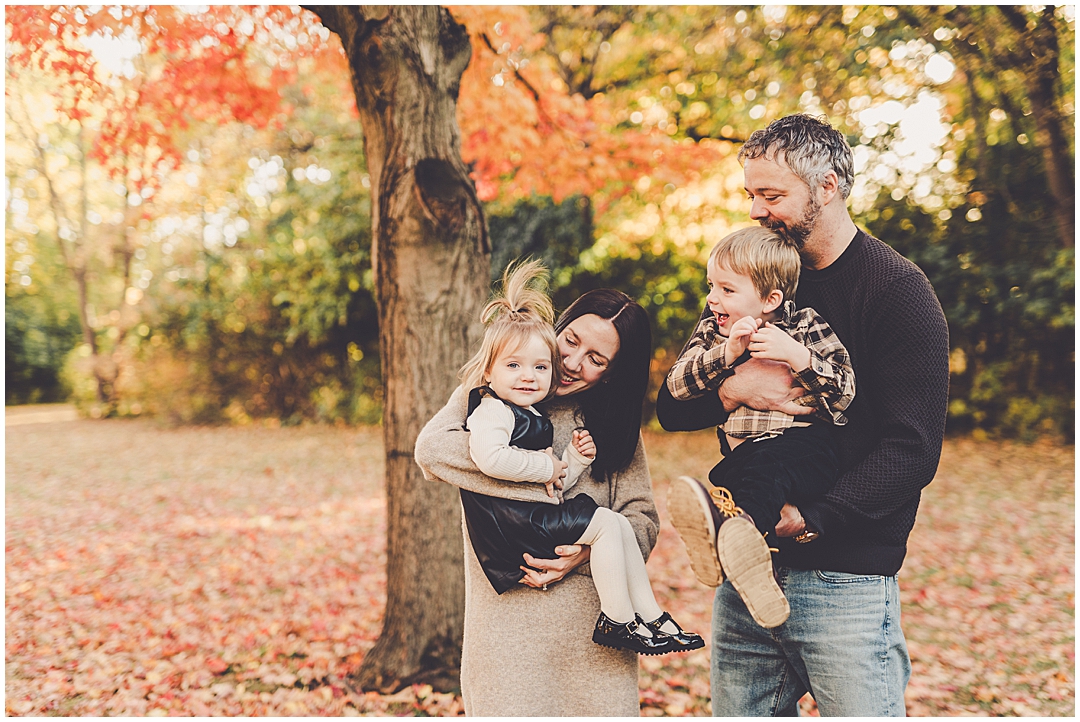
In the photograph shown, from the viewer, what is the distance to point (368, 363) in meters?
13.9

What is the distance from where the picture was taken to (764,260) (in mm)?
1754

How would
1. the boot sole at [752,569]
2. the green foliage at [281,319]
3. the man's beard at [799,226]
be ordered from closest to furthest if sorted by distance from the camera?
the boot sole at [752,569]
the man's beard at [799,226]
the green foliage at [281,319]

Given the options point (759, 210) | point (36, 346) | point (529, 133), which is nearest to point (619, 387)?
point (759, 210)

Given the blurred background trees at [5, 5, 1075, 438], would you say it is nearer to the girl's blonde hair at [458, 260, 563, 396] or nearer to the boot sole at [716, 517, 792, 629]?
the girl's blonde hair at [458, 260, 563, 396]

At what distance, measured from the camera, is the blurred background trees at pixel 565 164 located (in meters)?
6.17

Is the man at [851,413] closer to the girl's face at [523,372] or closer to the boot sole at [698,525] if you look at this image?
the boot sole at [698,525]

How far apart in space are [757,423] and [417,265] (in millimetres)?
2153

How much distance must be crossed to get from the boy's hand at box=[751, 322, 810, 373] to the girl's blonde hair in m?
0.52

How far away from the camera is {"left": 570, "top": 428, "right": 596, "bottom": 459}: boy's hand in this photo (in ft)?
6.27

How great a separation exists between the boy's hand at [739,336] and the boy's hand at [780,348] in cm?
2

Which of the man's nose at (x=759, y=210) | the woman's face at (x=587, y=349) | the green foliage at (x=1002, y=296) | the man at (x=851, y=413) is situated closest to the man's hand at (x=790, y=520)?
the man at (x=851, y=413)

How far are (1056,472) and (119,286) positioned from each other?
945 inches

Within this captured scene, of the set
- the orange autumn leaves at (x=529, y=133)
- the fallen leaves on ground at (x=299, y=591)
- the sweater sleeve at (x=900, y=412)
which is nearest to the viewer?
the sweater sleeve at (x=900, y=412)

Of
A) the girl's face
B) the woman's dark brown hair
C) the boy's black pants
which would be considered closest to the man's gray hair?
the woman's dark brown hair
